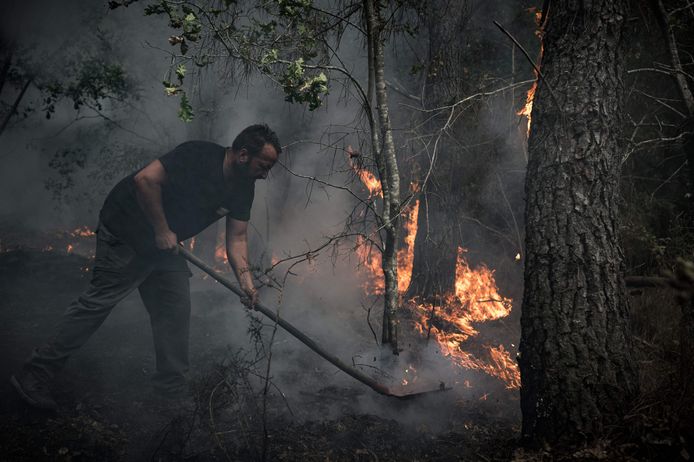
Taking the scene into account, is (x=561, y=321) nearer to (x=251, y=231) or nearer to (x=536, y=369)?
(x=536, y=369)

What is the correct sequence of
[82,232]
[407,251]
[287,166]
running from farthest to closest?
1. [82,232]
2. [287,166]
3. [407,251]

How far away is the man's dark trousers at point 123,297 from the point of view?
11.4 ft

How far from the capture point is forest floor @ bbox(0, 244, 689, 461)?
2.82 metres

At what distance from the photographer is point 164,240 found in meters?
3.57

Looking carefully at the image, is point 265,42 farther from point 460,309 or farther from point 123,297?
point 460,309

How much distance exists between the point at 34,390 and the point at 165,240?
1.60 m

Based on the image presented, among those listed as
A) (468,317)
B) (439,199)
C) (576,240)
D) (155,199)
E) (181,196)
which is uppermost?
(439,199)

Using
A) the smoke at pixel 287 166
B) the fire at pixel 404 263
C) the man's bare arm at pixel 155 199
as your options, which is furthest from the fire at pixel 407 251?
the man's bare arm at pixel 155 199

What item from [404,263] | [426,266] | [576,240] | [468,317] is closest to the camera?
[576,240]

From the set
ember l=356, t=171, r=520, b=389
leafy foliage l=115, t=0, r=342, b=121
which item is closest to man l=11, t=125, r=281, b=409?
leafy foliage l=115, t=0, r=342, b=121

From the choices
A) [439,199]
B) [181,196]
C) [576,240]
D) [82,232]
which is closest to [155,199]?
Answer: [181,196]

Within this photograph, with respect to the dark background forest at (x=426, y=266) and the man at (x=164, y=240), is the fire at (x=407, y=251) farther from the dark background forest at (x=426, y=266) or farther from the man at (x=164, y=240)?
the man at (x=164, y=240)

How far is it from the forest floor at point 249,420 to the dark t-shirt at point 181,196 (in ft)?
4.46

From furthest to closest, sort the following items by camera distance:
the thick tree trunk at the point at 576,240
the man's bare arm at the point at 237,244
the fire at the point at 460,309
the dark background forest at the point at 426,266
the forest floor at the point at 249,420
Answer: the fire at the point at 460,309 → the man's bare arm at the point at 237,244 → the forest floor at the point at 249,420 → the dark background forest at the point at 426,266 → the thick tree trunk at the point at 576,240
